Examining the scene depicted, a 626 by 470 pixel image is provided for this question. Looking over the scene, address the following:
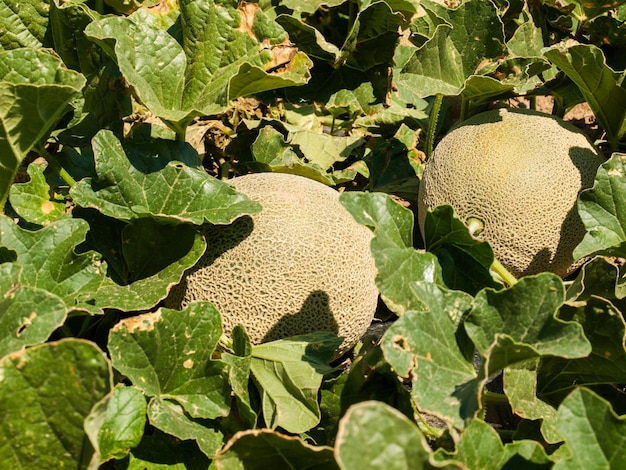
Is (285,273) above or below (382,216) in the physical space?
below

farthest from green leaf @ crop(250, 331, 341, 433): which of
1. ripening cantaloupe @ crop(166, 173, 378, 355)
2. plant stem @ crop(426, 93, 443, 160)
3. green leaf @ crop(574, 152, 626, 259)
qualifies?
plant stem @ crop(426, 93, 443, 160)

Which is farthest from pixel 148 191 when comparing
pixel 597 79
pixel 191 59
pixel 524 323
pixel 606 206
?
pixel 597 79

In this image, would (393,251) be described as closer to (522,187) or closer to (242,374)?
(242,374)

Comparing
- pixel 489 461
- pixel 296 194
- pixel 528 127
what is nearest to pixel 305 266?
pixel 296 194

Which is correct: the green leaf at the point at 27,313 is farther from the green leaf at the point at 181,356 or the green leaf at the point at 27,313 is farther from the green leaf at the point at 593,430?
the green leaf at the point at 593,430

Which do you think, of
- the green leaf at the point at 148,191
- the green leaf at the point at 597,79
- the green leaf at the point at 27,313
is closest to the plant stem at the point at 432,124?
the green leaf at the point at 597,79

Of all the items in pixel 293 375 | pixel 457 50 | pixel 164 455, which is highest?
pixel 457 50

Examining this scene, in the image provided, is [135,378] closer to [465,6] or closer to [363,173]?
[363,173]

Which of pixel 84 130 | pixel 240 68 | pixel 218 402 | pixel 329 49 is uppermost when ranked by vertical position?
pixel 240 68
